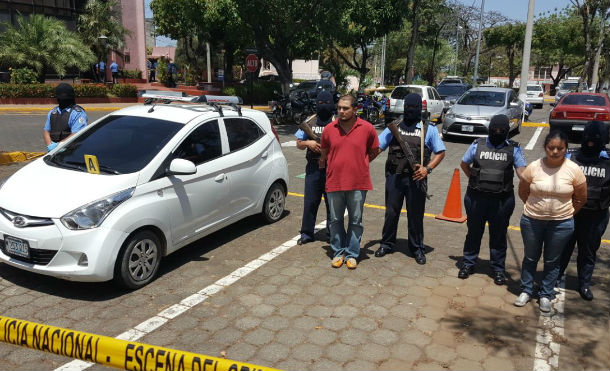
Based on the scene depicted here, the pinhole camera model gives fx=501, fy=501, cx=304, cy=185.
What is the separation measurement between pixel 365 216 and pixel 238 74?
43971 millimetres

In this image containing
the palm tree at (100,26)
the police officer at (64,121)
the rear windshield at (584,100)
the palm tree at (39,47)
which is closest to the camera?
the police officer at (64,121)

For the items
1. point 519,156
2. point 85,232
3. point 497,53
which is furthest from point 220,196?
point 497,53

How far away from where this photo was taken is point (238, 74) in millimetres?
49344

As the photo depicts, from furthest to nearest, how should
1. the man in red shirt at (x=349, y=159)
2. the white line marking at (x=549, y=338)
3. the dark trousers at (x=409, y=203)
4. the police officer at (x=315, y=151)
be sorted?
the police officer at (x=315, y=151) < the dark trousers at (x=409, y=203) < the man in red shirt at (x=349, y=159) < the white line marking at (x=549, y=338)

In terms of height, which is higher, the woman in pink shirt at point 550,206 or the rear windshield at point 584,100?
the rear windshield at point 584,100

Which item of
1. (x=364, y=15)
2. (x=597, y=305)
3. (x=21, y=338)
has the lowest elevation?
(x=597, y=305)

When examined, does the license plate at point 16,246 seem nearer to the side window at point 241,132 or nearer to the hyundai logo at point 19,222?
the hyundai logo at point 19,222

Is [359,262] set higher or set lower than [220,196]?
lower

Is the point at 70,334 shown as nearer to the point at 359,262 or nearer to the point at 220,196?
the point at 220,196

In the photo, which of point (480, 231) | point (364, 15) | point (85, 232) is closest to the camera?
point (85, 232)

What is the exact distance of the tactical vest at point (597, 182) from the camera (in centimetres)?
449

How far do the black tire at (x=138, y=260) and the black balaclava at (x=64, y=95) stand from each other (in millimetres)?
2824

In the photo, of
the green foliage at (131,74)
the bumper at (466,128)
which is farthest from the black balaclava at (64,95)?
the green foliage at (131,74)

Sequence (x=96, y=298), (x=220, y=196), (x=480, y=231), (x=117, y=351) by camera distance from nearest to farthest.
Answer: (x=117, y=351), (x=96, y=298), (x=480, y=231), (x=220, y=196)
